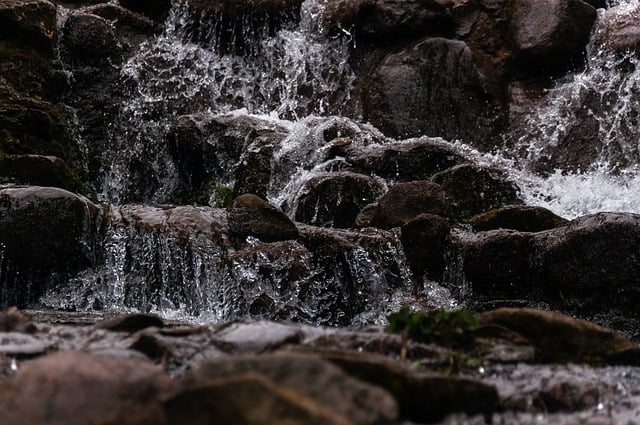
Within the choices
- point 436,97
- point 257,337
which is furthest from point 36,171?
point 257,337

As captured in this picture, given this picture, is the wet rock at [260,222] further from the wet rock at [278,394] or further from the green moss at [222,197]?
the wet rock at [278,394]

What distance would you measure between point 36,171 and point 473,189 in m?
5.46

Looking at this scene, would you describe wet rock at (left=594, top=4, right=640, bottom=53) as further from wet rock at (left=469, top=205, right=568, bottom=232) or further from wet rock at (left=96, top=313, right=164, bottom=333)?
wet rock at (left=96, top=313, right=164, bottom=333)

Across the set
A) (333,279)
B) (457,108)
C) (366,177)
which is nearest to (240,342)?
(333,279)

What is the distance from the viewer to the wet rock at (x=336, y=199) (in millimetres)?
11469

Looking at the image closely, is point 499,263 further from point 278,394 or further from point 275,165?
point 278,394

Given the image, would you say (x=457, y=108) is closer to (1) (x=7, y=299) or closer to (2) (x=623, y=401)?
(1) (x=7, y=299)

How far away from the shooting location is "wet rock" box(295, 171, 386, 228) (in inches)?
A: 452

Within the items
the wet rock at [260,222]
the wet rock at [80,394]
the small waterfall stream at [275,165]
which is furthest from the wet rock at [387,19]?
the wet rock at [80,394]

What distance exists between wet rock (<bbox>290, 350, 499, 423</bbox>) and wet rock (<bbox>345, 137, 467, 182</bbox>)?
29.9 ft

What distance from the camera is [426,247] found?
32.6 feet

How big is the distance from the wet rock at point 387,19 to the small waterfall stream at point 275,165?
331 mm

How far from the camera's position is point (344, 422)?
247 centimetres

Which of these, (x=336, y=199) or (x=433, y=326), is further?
(x=336, y=199)
